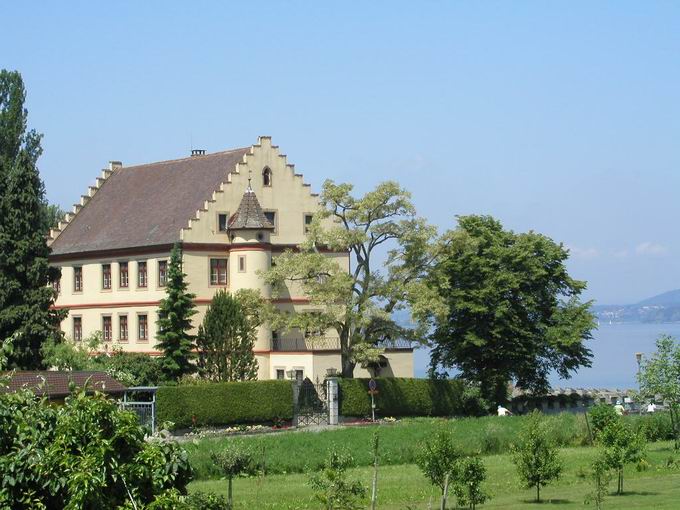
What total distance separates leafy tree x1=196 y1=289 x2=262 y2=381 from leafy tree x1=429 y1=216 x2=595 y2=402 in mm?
10538

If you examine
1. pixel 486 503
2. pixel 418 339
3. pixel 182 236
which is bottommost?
pixel 486 503

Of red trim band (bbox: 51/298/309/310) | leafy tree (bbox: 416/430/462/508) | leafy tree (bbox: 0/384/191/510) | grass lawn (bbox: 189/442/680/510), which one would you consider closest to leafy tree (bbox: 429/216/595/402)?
red trim band (bbox: 51/298/309/310)

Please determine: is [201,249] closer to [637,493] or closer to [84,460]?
[637,493]

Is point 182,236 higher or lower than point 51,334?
higher

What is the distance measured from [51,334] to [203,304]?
1008 centimetres

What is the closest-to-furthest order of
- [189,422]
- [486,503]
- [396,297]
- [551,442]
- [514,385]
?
[486,503]
[551,442]
[189,422]
[396,297]
[514,385]

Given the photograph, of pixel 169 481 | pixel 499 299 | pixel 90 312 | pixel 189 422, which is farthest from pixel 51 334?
pixel 169 481

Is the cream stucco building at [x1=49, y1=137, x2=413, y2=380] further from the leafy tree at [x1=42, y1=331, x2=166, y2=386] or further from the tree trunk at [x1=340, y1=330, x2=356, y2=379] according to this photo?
the leafy tree at [x1=42, y1=331, x2=166, y2=386]

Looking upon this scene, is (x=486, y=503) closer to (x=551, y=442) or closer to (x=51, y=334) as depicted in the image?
(x=551, y=442)

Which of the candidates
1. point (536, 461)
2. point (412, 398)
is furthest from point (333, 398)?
point (536, 461)

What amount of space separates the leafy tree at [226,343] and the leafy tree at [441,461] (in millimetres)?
35654

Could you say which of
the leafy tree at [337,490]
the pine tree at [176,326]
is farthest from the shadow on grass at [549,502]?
the pine tree at [176,326]

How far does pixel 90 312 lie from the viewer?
251ft

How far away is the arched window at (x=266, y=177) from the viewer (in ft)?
240
